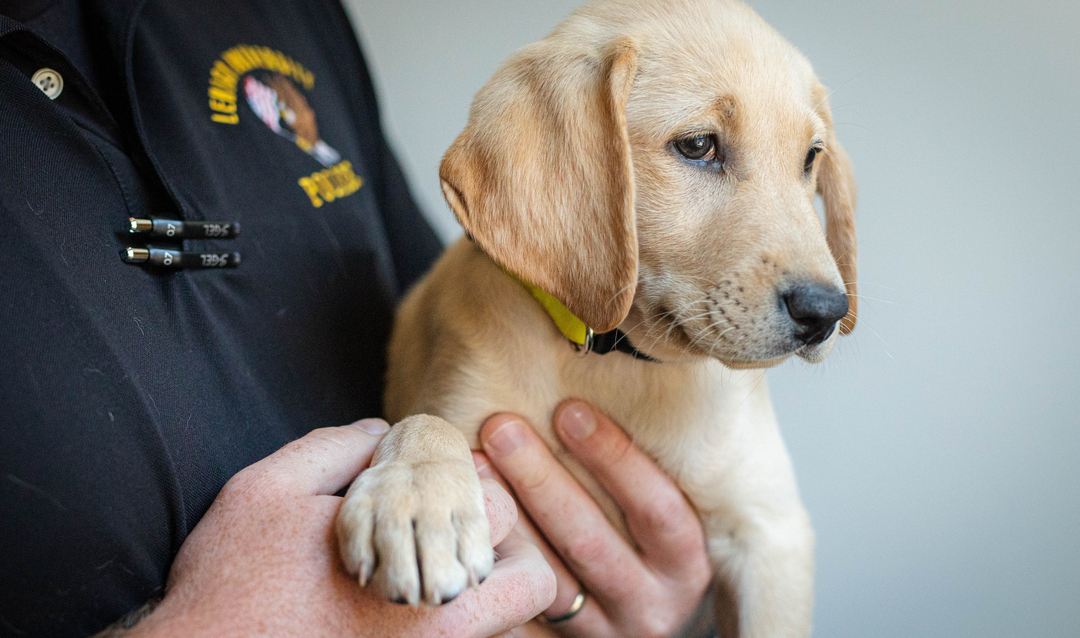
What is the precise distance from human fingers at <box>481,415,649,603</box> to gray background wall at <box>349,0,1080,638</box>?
1.18 meters

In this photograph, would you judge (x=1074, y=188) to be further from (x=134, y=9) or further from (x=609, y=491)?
(x=134, y=9)

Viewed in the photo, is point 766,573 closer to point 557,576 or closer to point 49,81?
point 557,576

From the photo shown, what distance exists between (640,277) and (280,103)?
3.41 feet

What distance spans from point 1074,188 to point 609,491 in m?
1.73

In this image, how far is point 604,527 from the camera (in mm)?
1505

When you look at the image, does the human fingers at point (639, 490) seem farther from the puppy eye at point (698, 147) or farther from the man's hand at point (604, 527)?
the puppy eye at point (698, 147)

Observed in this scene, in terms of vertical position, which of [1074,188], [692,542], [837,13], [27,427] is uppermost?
[27,427]

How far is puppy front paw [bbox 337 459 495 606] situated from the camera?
91 centimetres

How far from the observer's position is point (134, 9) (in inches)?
53.4

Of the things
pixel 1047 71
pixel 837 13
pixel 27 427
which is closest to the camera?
pixel 27 427

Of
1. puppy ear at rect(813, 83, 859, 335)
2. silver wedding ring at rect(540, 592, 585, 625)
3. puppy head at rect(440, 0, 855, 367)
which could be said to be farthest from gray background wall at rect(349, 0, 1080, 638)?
silver wedding ring at rect(540, 592, 585, 625)

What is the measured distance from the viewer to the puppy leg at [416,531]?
2.99 feet

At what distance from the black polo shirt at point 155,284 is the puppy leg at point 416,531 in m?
0.29

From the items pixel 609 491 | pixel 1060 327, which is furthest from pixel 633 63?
pixel 1060 327
